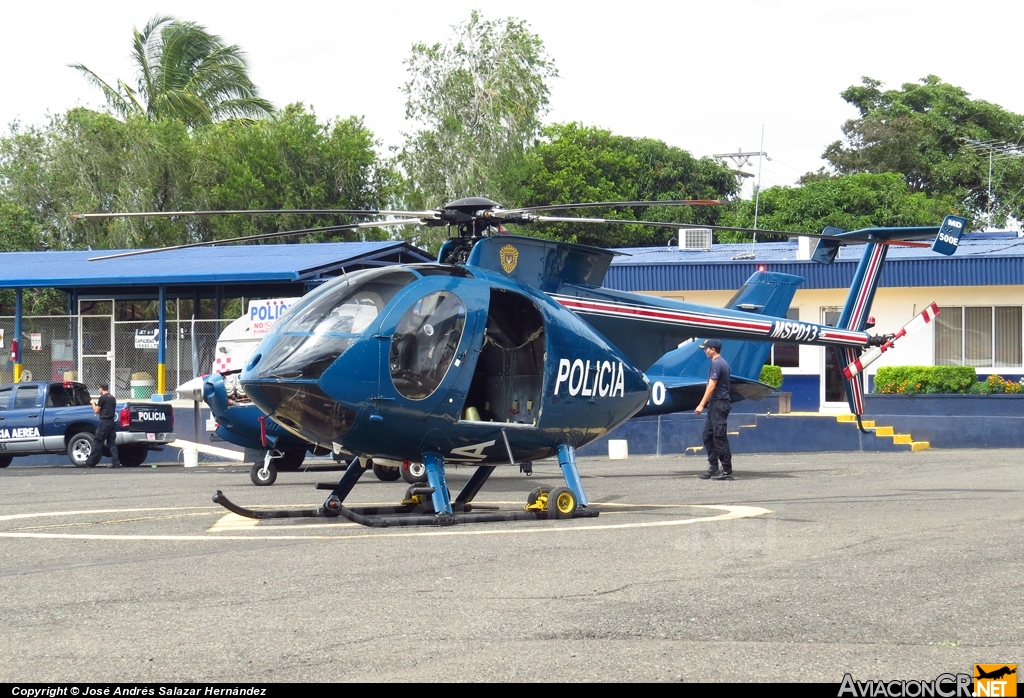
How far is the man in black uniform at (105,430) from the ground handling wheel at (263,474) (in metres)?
6.28

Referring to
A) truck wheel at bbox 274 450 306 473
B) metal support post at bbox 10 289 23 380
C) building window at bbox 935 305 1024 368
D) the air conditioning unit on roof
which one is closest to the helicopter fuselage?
truck wheel at bbox 274 450 306 473

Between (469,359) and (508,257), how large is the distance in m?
1.36

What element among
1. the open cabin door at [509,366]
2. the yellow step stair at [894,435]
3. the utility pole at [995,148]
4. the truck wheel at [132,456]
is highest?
the utility pole at [995,148]

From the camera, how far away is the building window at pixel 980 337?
1079 inches

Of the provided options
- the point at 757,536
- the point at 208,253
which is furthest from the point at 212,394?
the point at 208,253

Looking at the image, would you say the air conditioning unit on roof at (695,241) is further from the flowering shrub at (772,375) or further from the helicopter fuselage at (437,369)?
the helicopter fuselage at (437,369)

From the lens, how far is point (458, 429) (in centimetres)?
1080

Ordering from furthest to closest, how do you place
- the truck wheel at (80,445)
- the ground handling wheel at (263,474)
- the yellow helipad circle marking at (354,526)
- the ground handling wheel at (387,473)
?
the truck wheel at (80,445)
the ground handling wheel at (263,474)
the ground handling wheel at (387,473)
the yellow helipad circle marking at (354,526)

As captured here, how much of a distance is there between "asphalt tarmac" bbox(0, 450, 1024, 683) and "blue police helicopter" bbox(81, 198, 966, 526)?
0.81m

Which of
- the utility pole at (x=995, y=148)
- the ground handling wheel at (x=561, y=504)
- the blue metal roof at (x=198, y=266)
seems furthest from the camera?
the utility pole at (x=995, y=148)

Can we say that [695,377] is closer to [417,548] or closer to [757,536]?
[757,536]

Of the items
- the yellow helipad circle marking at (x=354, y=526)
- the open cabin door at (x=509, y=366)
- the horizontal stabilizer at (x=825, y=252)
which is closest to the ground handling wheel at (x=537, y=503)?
the yellow helipad circle marking at (x=354, y=526)

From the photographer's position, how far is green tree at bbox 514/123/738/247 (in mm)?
47219

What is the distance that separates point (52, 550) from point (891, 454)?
16357 mm
